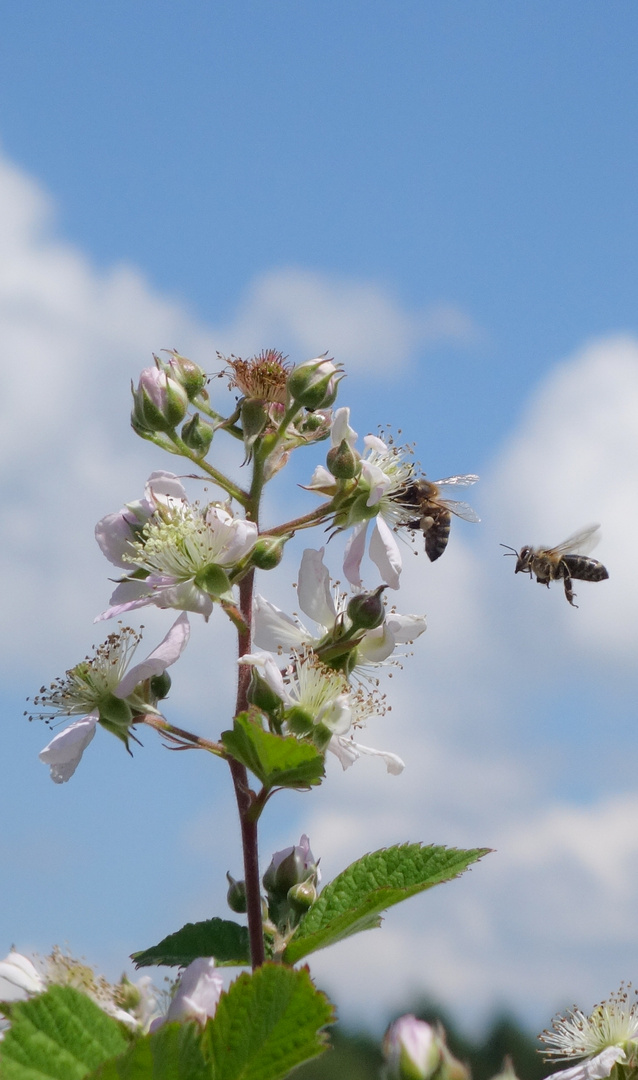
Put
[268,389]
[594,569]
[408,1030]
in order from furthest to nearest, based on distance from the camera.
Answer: [594,569] → [268,389] → [408,1030]

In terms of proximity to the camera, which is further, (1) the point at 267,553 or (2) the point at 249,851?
(1) the point at 267,553

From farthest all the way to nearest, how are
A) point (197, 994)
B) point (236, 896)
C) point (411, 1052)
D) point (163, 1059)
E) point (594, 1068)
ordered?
point (594, 1068) → point (236, 896) → point (197, 994) → point (411, 1052) → point (163, 1059)

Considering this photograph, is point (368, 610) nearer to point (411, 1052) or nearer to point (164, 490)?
point (164, 490)

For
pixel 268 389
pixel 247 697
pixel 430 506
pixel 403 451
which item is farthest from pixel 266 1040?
pixel 430 506

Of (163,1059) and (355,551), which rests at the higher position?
(355,551)

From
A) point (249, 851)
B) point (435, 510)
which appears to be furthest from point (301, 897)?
point (435, 510)

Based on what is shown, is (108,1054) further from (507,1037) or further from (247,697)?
(507,1037)
